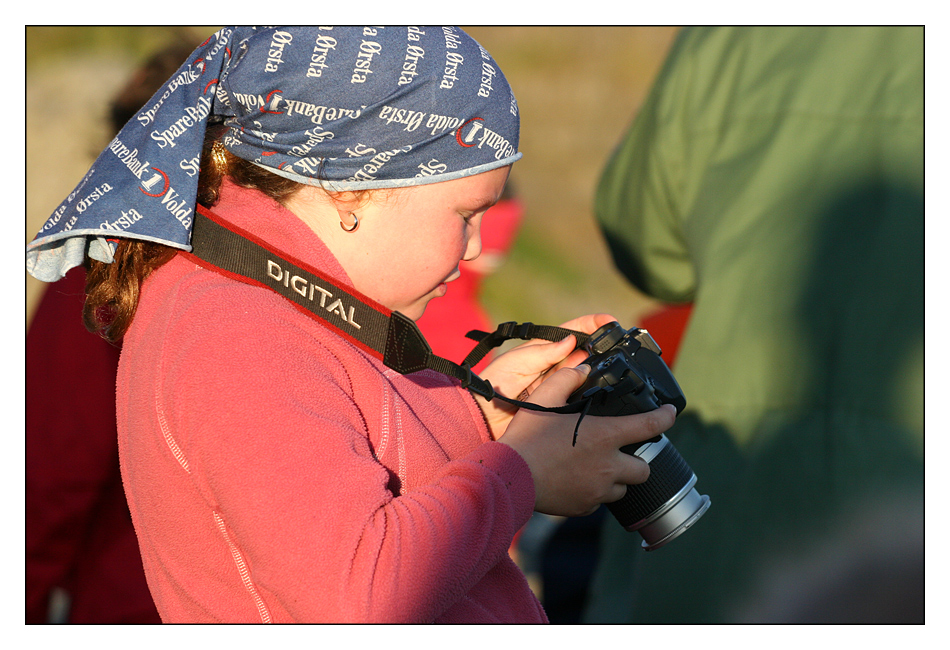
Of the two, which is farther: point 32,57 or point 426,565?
point 32,57

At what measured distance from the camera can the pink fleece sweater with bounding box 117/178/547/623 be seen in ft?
2.83

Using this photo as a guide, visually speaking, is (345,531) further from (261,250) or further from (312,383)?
(261,250)

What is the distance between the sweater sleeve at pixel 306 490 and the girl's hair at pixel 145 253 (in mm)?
177

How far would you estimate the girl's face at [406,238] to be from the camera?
112cm

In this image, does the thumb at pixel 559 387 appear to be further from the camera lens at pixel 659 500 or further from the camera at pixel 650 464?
the camera lens at pixel 659 500

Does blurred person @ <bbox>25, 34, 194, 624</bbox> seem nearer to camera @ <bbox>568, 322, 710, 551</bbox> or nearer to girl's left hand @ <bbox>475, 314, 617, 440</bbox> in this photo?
girl's left hand @ <bbox>475, 314, 617, 440</bbox>

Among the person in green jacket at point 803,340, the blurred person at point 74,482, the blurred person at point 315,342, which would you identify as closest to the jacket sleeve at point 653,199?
the person in green jacket at point 803,340

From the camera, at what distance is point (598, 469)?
3.56ft

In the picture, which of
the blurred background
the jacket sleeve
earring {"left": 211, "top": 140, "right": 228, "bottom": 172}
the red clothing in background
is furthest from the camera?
the blurred background

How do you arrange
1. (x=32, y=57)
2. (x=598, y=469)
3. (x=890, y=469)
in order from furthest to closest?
(x=32, y=57) < (x=890, y=469) < (x=598, y=469)

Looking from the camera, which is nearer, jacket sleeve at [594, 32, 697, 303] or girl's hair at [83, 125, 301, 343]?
girl's hair at [83, 125, 301, 343]

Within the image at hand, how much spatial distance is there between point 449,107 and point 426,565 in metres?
0.58

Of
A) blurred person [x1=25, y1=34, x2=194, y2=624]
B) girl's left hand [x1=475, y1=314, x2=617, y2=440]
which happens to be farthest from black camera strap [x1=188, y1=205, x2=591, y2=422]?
blurred person [x1=25, y1=34, x2=194, y2=624]

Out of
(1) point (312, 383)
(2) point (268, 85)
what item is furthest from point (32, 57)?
(1) point (312, 383)
